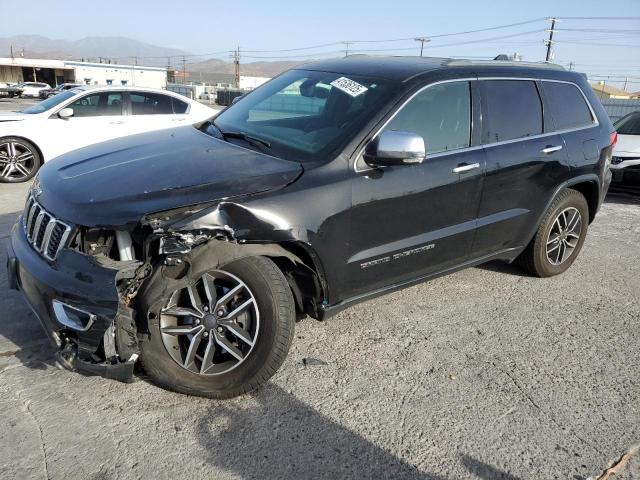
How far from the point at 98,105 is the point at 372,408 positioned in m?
7.39

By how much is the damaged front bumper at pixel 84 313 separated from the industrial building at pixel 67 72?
7242 cm

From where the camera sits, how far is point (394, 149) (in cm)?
299

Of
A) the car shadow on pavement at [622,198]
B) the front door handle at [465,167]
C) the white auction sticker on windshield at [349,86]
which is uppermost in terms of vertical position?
the white auction sticker on windshield at [349,86]

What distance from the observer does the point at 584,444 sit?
259 centimetres

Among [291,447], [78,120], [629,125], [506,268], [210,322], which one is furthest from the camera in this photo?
[629,125]

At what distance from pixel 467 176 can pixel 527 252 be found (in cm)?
139

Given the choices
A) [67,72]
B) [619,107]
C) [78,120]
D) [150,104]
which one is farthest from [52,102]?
[67,72]

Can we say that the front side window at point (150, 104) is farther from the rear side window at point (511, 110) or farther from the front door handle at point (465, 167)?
the front door handle at point (465, 167)

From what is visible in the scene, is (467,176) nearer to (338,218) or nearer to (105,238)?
(338,218)

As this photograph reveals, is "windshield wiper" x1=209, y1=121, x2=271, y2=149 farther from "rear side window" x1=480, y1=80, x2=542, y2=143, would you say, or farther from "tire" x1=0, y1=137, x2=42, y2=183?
"tire" x1=0, y1=137, x2=42, y2=183

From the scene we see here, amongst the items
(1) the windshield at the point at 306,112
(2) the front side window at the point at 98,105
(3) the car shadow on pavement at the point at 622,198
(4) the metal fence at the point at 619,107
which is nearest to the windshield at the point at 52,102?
(2) the front side window at the point at 98,105

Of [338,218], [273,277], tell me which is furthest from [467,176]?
[273,277]

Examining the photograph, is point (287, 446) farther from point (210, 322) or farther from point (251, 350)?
point (210, 322)

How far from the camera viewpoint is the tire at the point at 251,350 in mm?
2695
